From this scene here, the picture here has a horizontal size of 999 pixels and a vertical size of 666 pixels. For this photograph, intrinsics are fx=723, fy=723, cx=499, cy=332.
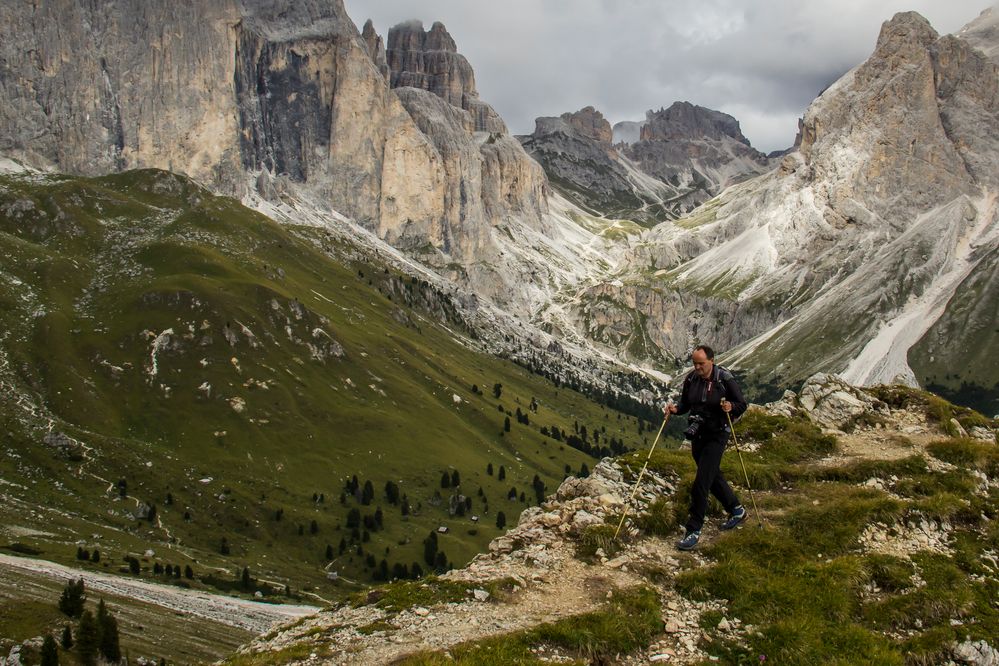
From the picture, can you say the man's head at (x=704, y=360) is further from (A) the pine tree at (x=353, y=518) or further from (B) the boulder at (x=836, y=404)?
(A) the pine tree at (x=353, y=518)

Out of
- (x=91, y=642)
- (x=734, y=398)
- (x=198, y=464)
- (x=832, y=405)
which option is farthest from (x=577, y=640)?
(x=198, y=464)

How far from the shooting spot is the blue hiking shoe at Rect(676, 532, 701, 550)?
18688 millimetres

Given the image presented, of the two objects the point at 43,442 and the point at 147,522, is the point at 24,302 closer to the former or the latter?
the point at 43,442

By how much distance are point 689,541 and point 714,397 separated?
149 inches

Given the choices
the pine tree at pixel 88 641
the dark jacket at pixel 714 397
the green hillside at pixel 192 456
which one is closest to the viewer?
the dark jacket at pixel 714 397

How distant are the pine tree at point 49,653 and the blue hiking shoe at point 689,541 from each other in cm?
6181

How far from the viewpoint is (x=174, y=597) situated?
319 feet

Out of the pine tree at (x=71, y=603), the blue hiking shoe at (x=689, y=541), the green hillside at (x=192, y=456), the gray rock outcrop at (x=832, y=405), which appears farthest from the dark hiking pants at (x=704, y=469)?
the green hillside at (x=192, y=456)

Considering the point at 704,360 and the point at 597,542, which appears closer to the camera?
the point at 704,360

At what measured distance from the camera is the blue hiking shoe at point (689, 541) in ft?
61.3

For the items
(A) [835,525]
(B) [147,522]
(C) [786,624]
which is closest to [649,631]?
(C) [786,624]

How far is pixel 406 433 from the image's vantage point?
7864 inches

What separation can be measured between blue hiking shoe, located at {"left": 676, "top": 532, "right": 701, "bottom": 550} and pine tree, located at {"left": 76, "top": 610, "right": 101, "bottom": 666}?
61929mm

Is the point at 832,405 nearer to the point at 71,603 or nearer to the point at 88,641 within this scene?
the point at 88,641
